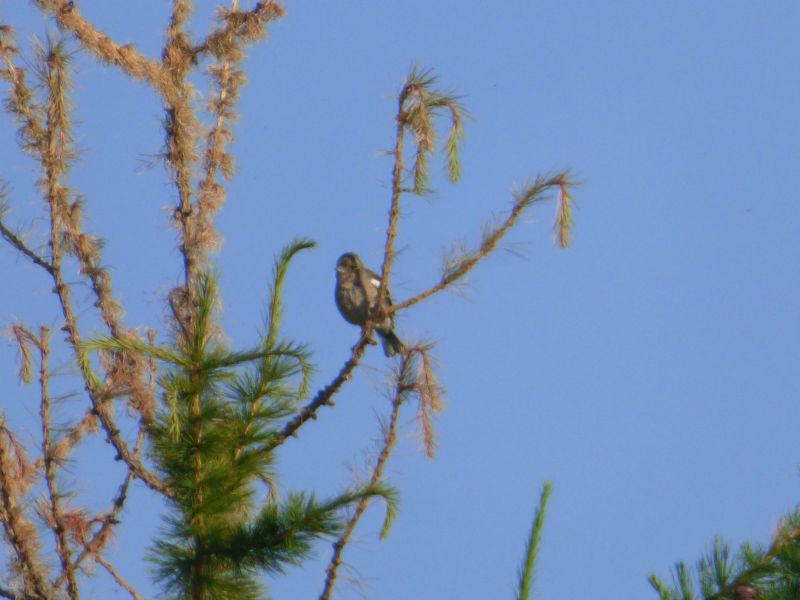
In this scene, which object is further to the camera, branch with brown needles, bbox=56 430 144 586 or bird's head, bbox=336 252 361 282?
bird's head, bbox=336 252 361 282

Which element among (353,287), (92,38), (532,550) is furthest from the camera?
(353,287)

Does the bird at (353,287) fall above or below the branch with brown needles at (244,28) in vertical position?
above

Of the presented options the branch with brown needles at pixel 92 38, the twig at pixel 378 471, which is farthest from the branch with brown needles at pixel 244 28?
the twig at pixel 378 471

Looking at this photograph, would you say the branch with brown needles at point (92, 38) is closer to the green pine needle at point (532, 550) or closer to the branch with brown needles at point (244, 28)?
the branch with brown needles at point (244, 28)

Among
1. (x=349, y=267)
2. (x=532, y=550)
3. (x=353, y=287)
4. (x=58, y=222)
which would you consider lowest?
(x=532, y=550)

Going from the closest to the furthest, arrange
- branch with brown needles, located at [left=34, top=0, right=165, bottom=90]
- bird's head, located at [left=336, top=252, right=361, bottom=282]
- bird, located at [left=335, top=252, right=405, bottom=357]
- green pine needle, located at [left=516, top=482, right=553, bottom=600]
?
green pine needle, located at [left=516, top=482, right=553, bottom=600], branch with brown needles, located at [left=34, top=0, right=165, bottom=90], bird, located at [left=335, top=252, right=405, bottom=357], bird's head, located at [left=336, top=252, right=361, bottom=282]

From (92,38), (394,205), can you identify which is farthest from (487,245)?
(92,38)

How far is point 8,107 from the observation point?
4.88m

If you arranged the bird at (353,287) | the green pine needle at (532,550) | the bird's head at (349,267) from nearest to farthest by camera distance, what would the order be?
the green pine needle at (532,550), the bird at (353,287), the bird's head at (349,267)

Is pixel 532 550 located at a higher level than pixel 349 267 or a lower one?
lower

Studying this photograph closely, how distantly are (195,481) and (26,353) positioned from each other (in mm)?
1382

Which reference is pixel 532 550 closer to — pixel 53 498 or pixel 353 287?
pixel 53 498

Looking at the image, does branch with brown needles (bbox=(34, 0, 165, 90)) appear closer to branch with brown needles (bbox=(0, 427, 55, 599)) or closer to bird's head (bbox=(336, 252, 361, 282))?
branch with brown needles (bbox=(0, 427, 55, 599))

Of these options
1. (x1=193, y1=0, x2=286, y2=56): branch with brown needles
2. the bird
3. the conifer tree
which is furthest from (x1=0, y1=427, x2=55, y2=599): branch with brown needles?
the bird
